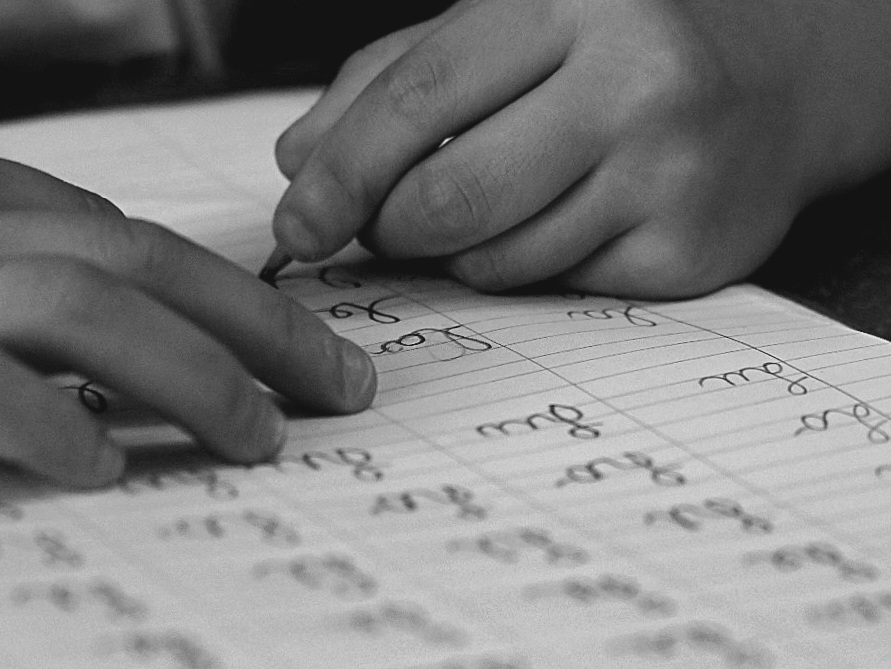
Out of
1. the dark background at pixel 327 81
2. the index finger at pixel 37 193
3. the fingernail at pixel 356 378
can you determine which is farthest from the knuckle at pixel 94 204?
the dark background at pixel 327 81

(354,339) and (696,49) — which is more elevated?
(696,49)

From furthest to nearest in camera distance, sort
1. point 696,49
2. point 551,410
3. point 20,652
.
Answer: point 696,49
point 551,410
point 20,652

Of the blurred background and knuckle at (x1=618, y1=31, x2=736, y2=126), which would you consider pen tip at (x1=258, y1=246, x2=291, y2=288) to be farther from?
the blurred background

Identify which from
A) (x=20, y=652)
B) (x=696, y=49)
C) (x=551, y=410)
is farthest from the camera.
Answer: (x=696, y=49)

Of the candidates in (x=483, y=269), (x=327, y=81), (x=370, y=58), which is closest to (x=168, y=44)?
(x=327, y=81)

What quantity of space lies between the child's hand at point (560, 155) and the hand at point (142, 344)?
0.11m

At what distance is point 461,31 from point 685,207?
108 millimetres

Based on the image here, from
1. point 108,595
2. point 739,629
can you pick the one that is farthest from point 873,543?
point 108,595

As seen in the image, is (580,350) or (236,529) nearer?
(236,529)

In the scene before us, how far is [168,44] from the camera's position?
89cm

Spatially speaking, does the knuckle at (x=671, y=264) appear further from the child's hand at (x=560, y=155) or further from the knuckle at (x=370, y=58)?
the knuckle at (x=370, y=58)

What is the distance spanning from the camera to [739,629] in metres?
0.26

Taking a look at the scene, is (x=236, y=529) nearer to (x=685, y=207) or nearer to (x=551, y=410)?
(x=551, y=410)

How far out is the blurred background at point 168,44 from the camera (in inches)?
29.3
